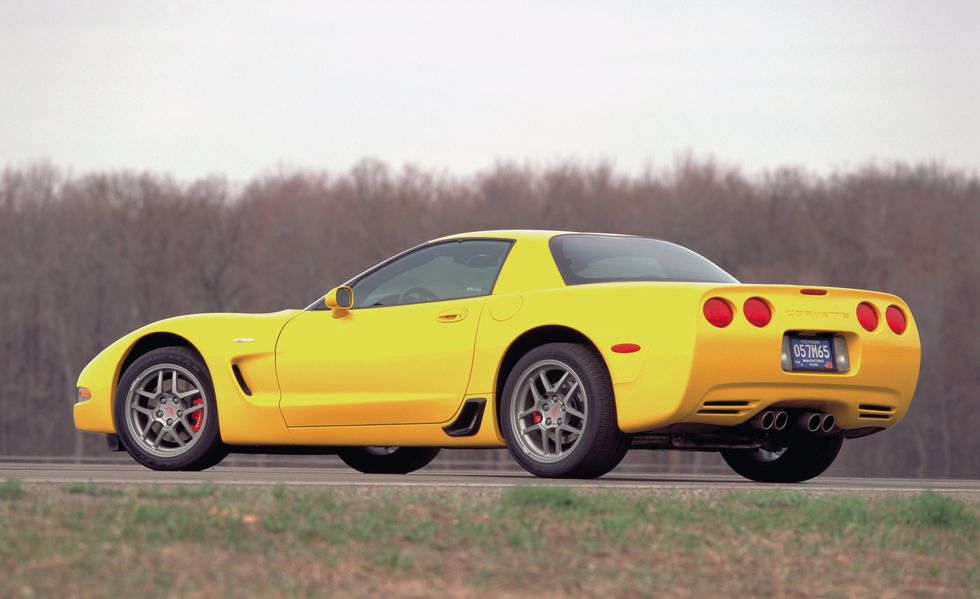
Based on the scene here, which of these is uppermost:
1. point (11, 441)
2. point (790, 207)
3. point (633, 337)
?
point (790, 207)

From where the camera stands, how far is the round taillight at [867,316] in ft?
29.4

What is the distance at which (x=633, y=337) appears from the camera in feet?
27.5

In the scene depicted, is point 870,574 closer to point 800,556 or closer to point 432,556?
point 800,556

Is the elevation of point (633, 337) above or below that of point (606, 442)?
above

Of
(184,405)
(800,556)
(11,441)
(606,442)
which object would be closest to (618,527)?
(800,556)

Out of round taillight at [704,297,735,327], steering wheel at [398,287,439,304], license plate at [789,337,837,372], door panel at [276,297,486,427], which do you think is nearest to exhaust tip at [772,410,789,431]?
license plate at [789,337,837,372]

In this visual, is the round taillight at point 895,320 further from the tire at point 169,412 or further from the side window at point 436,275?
the tire at point 169,412

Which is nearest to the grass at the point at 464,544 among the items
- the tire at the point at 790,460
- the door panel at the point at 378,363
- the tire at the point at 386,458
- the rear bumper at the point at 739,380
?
the rear bumper at the point at 739,380

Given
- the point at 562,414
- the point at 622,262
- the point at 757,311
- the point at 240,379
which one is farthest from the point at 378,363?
the point at 757,311

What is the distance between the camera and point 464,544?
5852 mm

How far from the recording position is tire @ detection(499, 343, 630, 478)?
27.7 feet

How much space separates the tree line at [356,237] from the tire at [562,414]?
71.1 m

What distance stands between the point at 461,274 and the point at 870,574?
415cm

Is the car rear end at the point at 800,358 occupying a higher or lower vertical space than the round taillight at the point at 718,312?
lower
